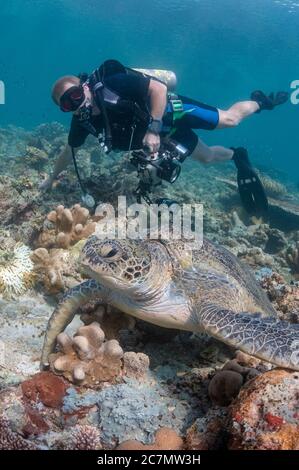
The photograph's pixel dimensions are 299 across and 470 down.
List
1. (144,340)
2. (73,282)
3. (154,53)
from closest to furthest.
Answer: (144,340) < (73,282) < (154,53)

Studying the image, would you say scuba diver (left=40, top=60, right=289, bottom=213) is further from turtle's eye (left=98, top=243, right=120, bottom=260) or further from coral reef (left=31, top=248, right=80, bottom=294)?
turtle's eye (left=98, top=243, right=120, bottom=260)

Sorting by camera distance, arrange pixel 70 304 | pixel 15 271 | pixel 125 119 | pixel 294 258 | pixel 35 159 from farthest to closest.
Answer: pixel 35 159, pixel 294 258, pixel 125 119, pixel 15 271, pixel 70 304

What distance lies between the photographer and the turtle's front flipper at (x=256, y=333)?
2109 millimetres

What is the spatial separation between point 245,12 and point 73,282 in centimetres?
3755

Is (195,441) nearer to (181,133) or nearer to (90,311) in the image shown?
(90,311)

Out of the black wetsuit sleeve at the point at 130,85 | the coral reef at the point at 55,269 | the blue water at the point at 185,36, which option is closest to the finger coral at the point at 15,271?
the coral reef at the point at 55,269

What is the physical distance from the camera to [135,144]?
223 inches

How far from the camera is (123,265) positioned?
281 cm

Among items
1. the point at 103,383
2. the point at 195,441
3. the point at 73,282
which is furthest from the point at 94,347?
the point at 73,282

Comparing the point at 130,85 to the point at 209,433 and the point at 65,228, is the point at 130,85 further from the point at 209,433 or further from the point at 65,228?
the point at 209,433

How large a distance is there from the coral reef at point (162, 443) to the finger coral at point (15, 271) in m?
2.28

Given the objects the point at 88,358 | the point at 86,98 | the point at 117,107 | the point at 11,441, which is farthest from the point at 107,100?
the point at 11,441

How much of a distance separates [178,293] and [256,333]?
856mm

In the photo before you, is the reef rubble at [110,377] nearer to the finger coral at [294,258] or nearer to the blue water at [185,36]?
the finger coral at [294,258]
